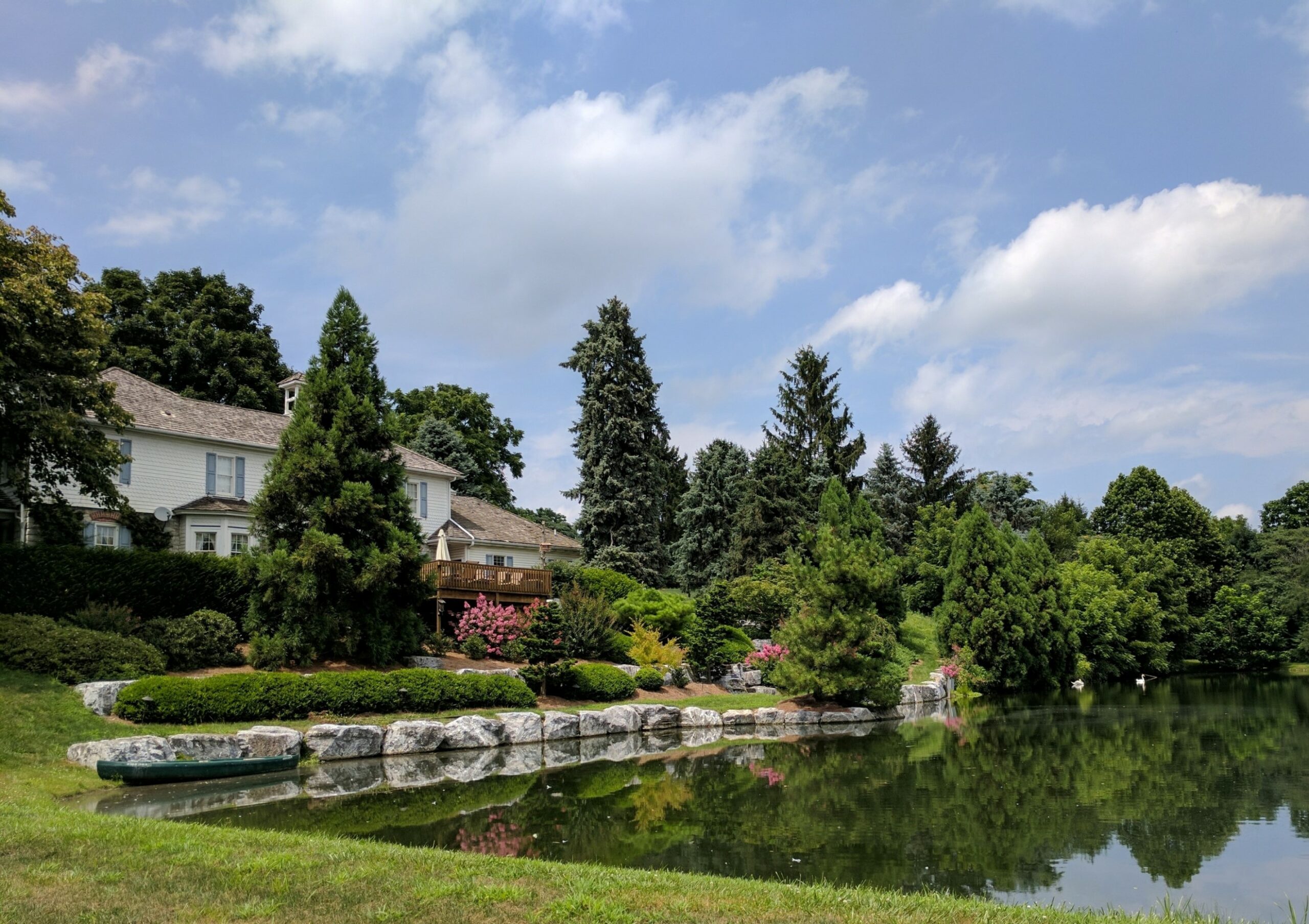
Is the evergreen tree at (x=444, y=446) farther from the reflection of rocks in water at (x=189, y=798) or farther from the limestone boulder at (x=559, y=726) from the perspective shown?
the reflection of rocks in water at (x=189, y=798)

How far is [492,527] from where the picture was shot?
39406 mm

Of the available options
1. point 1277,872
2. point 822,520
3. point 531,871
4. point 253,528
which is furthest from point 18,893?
point 822,520

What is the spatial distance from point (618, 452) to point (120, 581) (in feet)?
72.8

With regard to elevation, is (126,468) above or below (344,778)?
above

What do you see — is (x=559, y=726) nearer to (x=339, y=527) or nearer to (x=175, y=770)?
(x=339, y=527)

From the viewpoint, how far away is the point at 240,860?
6930mm

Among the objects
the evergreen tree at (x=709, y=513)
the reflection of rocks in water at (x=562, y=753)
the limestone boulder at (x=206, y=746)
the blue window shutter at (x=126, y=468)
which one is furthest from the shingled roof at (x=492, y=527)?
the limestone boulder at (x=206, y=746)

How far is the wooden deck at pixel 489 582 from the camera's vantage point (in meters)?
25.8

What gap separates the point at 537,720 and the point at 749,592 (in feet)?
50.0

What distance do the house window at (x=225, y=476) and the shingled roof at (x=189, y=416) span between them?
785mm

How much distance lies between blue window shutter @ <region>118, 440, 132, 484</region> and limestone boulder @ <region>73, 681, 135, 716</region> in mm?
14207

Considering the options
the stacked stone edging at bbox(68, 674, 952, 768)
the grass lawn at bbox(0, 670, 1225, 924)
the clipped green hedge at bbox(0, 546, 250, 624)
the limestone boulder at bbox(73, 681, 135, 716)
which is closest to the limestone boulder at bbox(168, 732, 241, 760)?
the stacked stone edging at bbox(68, 674, 952, 768)

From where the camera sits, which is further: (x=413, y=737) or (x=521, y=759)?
(x=413, y=737)

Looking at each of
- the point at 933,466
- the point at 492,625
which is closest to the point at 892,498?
the point at 933,466
